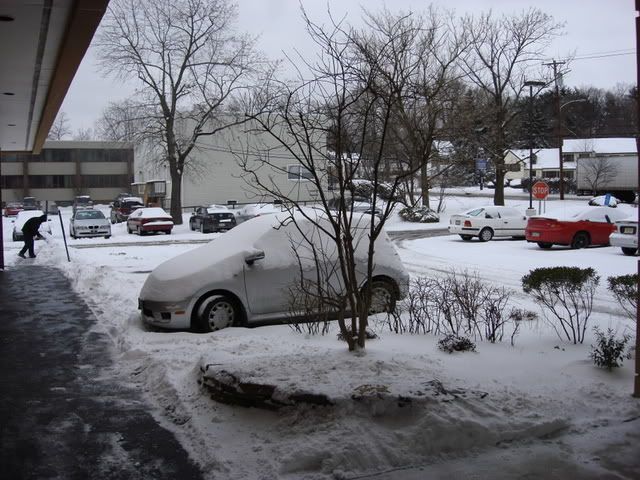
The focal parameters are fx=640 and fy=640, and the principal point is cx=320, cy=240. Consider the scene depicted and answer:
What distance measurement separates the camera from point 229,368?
5.70 m

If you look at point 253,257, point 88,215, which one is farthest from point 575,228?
point 88,215

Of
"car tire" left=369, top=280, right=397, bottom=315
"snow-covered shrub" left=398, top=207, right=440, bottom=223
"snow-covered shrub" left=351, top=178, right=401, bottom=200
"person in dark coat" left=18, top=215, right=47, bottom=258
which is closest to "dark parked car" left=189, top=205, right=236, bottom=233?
"snow-covered shrub" left=398, top=207, right=440, bottom=223

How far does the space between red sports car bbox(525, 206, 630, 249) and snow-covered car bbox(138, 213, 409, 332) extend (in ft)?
44.7

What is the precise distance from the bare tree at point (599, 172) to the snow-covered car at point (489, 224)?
33.6 m

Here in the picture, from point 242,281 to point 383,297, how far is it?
6.53 ft

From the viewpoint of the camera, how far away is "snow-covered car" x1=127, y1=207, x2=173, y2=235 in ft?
119

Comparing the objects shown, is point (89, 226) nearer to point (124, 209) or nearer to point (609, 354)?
point (124, 209)

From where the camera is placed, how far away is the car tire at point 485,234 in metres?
27.6

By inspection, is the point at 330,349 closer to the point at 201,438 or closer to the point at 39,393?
the point at 201,438

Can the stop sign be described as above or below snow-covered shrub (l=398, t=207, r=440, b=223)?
above

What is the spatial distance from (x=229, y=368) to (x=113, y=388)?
149 centimetres

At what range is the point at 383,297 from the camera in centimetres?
902

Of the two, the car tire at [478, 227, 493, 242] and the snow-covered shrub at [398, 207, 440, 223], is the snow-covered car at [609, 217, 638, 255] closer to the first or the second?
the car tire at [478, 227, 493, 242]

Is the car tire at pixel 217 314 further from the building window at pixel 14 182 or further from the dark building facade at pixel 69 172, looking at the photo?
the building window at pixel 14 182
